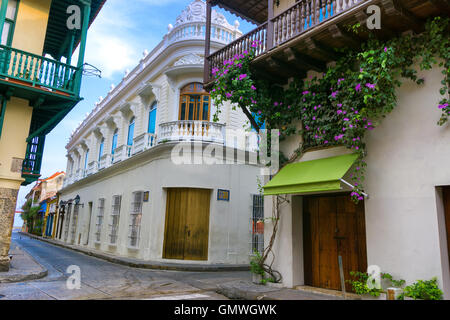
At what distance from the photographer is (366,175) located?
256 inches

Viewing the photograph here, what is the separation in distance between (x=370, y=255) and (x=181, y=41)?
1154 centimetres

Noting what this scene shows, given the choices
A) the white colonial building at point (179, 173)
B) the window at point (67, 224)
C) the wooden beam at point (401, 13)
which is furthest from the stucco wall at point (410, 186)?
the window at point (67, 224)

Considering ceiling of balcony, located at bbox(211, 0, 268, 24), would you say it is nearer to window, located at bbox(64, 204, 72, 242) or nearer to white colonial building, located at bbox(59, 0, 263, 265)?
white colonial building, located at bbox(59, 0, 263, 265)

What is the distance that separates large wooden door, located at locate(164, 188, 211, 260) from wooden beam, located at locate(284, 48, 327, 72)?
22.9ft

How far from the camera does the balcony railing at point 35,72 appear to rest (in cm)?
833

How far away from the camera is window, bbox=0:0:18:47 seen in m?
8.99

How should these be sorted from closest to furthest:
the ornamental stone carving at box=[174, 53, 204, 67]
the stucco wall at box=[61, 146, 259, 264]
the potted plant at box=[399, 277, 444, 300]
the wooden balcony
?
1. the potted plant at box=[399, 277, 444, 300]
2. the wooden balcony
3. the stucco wall at box=[61, 146, 259, 264]
4. the ornamental stone carving at box=[174, 53, 204, 67]

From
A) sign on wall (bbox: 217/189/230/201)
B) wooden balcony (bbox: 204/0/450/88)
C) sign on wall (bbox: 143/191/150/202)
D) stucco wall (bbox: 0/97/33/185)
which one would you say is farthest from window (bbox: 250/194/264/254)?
stucco wall (bbox: 0/97/33/185)

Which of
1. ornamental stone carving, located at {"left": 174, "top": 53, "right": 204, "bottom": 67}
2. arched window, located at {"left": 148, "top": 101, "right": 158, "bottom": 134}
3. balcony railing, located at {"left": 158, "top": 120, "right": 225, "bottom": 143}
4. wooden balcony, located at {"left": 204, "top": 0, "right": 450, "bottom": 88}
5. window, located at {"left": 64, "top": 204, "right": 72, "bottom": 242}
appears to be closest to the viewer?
wooden balcony, located at {"left": 204, "top": 0, "right": 450, "bottom": 88}

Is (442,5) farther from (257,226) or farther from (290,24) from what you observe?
(257,226)

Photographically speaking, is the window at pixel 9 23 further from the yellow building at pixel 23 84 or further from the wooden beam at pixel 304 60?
the wooden beam at pixel 304 60

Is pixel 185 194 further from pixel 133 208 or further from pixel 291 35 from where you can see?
pixel 291 35

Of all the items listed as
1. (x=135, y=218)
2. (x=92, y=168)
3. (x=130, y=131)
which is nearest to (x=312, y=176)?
(x=135, y=218)

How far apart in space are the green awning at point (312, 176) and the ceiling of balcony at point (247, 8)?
216 inches
